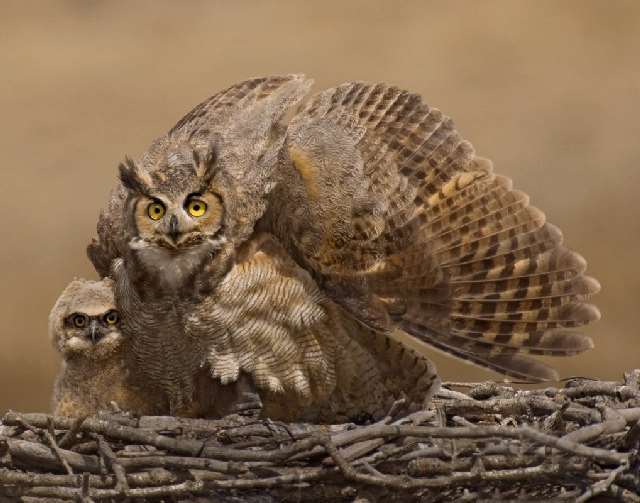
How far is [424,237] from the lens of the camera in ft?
12.3

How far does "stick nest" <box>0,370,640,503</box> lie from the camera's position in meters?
3.05

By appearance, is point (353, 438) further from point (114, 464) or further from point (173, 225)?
point (173, 225)

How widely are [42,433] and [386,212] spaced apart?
103 centimetres

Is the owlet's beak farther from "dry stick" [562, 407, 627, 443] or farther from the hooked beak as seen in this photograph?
"dry stick" [562, 407, 627, 443]

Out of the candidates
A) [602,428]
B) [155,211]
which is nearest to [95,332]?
[155,211]

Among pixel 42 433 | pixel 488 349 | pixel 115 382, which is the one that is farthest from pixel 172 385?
pixel 488 349

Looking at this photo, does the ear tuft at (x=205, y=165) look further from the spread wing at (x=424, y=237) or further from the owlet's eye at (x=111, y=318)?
the owlet's eye at (x=111, y=318)

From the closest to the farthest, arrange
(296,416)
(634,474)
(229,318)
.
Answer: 1. (634,474)
2. (229,318)
3. (296,416)

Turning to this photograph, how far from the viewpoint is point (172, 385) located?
3.63m

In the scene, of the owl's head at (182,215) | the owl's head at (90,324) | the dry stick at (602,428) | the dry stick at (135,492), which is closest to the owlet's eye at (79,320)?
the owl's head at (90,324)

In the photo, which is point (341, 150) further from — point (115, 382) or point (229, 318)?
point (115, 382)

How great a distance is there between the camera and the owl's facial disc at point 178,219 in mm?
3309

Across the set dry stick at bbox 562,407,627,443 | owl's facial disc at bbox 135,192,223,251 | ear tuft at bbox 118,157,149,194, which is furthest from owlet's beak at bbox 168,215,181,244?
dry stick at bbox 562,407,627,443

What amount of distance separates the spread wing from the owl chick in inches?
18.6
